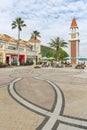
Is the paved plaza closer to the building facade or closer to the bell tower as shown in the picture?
the building facade

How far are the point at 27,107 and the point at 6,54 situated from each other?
176 feet

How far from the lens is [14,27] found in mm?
61312

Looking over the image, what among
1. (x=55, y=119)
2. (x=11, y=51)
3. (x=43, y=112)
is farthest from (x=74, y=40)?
(x=55, y=119)

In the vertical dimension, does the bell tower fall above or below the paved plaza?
above

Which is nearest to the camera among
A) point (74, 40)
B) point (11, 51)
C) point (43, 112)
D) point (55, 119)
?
point (55, 119)

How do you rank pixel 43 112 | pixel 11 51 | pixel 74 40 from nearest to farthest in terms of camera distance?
pixel 43 112 < pixel 11 51 < pixel 74 40

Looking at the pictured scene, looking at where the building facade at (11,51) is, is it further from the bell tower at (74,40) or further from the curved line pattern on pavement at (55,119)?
the curved line pattern on pavement at (55,119)

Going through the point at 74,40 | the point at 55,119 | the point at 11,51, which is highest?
the point at 74,40

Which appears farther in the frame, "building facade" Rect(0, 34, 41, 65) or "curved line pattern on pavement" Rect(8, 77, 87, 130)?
"building facade" Rect(0, 34, 41, 65)

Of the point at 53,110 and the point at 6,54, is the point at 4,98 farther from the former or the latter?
the point at 6,54

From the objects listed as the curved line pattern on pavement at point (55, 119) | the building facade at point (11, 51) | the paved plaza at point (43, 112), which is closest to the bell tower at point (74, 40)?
the building facade at point (11, 51)

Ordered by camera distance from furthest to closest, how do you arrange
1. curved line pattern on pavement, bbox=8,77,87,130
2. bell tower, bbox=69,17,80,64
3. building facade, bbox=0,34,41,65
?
bell tower, bbox=69,17,80,64 → building facade, bbox=0,34,41,65 → curved line pattern on pavement, bbox=8,77,87,130

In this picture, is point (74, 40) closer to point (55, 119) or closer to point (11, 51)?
point (11, 51)

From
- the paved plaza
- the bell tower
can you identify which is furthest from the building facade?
the paved plaza
